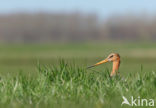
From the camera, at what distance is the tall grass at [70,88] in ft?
20.7

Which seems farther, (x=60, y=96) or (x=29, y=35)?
(x=29, y=35)

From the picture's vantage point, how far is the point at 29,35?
305 ft

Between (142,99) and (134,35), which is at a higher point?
(142,99)

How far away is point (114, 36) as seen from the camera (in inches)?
3632

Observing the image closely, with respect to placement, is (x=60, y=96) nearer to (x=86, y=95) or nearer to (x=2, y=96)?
(x=86, y=95)

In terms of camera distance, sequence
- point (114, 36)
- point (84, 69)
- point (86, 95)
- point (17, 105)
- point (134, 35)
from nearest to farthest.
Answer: point (17, 105)
point (86, 95)
point (84, 69)
point (114, 36)
point (134, 35)

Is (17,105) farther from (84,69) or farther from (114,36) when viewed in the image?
(114,36)

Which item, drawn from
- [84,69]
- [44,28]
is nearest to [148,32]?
[44,28]

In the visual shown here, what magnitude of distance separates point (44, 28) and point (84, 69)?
86621 millimetres

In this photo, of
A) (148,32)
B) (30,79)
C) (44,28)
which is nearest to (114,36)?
(148,32)

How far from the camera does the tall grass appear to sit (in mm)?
6316

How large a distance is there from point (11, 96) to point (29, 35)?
86913mm

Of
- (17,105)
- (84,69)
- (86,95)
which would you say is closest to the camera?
(17,105)

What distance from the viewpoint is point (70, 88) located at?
6.75 m
